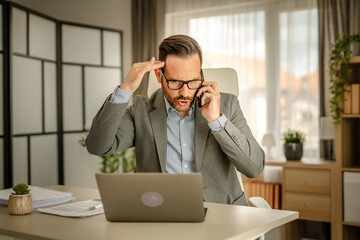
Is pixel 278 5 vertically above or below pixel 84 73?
above

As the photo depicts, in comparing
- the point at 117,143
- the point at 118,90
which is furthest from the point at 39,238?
the point at 117,143

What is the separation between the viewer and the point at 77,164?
4.42m

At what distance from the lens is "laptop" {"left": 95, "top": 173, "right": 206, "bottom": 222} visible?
4.31ft

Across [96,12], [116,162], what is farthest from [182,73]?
[96,12]

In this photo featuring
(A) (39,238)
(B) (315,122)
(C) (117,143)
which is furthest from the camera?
(B) (315,122)

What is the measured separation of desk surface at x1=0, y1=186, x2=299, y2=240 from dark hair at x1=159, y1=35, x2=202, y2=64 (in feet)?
2.44

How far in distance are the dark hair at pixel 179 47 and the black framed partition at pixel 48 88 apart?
1.93 metres

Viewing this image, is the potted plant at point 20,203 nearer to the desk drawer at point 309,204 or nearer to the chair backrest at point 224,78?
the chair backrest at point 224,78

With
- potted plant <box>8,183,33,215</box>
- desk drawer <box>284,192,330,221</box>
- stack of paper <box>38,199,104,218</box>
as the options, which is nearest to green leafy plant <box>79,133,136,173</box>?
desk drawer <box>284,192,330,221</box>

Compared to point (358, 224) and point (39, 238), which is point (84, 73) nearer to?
point (358, 224)

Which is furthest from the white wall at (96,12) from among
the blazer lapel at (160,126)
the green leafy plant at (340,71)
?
the blazer lapel at (160,126)

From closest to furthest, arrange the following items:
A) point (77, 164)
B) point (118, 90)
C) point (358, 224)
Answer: point (118, 90), point (358, 224), point (77, 164)

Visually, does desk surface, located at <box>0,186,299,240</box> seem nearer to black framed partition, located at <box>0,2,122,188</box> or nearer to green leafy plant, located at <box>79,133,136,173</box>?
black framed partition, located at <box>0,2,122,188</box>

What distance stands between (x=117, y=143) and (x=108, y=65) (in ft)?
9.10
